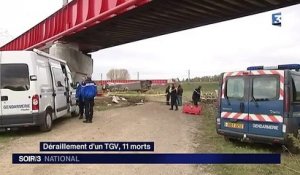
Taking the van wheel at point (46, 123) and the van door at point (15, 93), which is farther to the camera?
the van wheel at point (46, 123)

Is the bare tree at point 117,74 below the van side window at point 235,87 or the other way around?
the other way around

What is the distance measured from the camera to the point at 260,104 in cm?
1009

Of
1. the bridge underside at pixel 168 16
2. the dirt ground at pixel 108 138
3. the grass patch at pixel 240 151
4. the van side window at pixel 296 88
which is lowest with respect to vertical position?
the grass patch at pixel 240 151

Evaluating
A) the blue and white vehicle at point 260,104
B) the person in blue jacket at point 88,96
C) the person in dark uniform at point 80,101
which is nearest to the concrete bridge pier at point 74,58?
the person in dark uniform at point 80,101

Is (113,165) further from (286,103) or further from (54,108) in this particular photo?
(54,108)

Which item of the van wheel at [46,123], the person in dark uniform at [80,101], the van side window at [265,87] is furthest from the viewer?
the person in dark uniform at [80,101]

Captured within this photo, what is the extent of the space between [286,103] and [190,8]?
7635 millimetres

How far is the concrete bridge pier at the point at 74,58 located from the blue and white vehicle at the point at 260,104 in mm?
14109

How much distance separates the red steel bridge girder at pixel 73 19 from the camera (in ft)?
53.9

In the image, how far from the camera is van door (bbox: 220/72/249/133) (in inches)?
411
